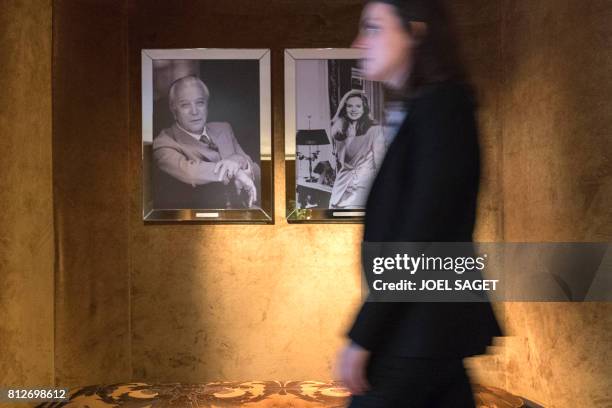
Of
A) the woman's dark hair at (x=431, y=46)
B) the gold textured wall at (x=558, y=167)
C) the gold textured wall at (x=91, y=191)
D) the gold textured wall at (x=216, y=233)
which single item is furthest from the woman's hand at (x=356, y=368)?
the gold textured wall at (x=91, y=191)

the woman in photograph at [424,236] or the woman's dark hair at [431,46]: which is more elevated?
the woman's dark hair at [431,46]

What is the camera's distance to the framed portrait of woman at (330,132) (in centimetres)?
351

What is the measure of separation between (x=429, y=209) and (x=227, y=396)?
2504 millimetres

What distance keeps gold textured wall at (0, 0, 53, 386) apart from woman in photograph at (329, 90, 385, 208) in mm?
1533

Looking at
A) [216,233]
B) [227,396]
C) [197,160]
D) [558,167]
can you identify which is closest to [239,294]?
[216,233]

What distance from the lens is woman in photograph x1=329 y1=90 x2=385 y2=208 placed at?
3514mm

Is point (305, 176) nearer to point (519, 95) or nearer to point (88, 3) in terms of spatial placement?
point (519, 95)

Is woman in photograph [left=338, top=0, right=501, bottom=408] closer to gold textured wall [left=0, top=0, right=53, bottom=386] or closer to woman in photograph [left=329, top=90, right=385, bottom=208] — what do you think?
gold textured wall [left=0, top=0, right=53, bottom=386]

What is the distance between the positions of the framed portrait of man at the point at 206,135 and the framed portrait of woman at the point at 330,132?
0.48ft

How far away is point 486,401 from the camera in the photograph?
3.02m

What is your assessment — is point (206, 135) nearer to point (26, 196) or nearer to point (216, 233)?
point (216, 233)

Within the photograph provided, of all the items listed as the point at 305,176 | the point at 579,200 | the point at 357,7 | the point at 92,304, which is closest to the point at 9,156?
the point at 92,304

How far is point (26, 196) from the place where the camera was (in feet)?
9.16

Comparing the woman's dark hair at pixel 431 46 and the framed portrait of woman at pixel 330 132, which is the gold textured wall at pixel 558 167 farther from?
the woman's dark hair at pixel 431 46
